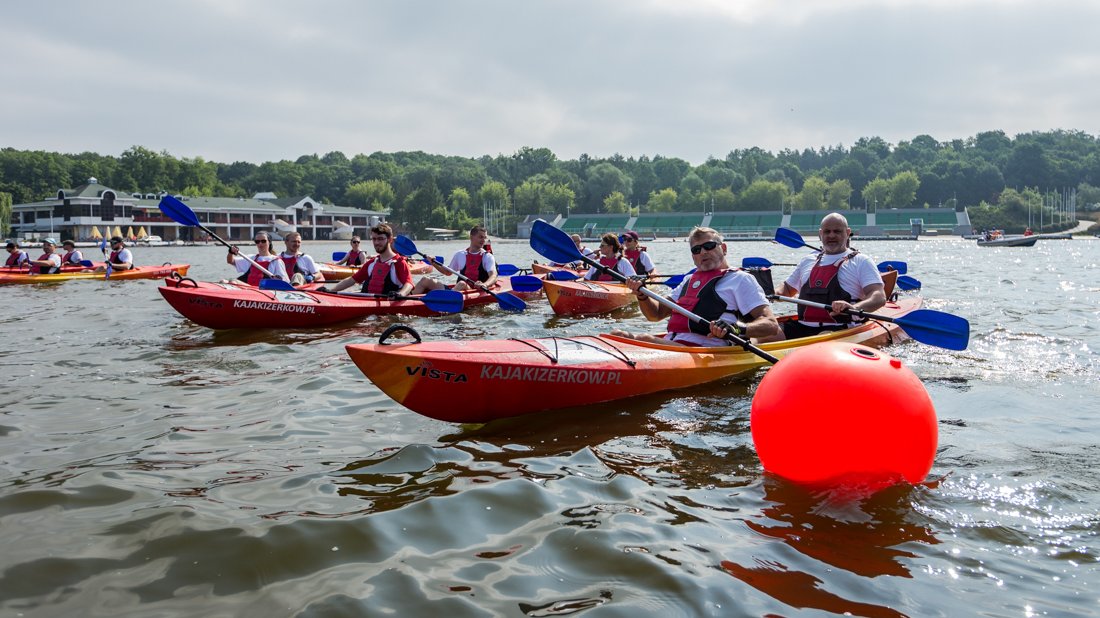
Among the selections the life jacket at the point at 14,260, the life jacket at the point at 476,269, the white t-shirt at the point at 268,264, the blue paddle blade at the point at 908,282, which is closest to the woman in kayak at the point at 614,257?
the life jacket at the point at 476,269

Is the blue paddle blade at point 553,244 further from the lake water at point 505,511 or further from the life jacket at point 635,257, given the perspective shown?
the life jacket at point 635,257

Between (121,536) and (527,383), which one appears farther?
(527,383)

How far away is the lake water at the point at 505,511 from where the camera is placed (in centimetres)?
307

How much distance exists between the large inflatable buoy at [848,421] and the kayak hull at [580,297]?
8.82 m

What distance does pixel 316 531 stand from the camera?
360cm

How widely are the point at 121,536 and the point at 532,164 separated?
149637mm

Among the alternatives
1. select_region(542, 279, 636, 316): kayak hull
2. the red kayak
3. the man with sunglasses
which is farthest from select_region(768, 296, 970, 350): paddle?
the red kayak

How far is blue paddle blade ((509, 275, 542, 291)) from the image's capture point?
1306 centimetres

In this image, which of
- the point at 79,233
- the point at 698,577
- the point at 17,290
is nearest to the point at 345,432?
the point at 698,577

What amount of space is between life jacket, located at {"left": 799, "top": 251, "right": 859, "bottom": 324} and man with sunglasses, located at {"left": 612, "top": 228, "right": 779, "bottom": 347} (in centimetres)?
142

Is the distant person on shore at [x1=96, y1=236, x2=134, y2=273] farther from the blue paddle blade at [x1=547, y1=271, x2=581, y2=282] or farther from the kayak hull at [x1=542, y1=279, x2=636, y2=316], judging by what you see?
the kayak hull at [x1=542, y1=279, x2=636, y2=316]

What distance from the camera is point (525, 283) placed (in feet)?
43.2

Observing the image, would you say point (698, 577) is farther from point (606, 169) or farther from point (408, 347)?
point (606, 169)

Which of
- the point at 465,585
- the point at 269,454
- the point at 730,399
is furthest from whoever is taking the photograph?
the point at 730,399
